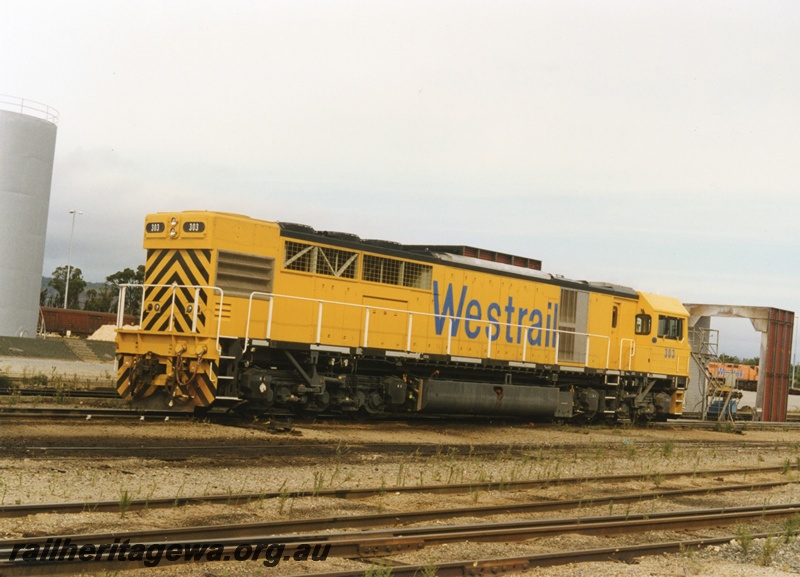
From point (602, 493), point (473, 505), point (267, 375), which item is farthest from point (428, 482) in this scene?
point (267, 375)

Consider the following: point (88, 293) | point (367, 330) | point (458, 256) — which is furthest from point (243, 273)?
point (88, 293)

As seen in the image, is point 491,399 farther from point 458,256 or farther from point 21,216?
point 21,216

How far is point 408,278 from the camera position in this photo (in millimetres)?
19844

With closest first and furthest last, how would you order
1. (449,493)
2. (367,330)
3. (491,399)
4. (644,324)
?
1. (449,493)
2. (367,330)
3. (491,399)
4. (644,324)

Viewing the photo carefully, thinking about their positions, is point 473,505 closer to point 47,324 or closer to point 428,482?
point 428,482

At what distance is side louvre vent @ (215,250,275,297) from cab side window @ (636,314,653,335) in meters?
12.9

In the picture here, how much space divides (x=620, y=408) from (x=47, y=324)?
40715mm

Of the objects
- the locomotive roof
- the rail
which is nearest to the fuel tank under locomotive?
the rail

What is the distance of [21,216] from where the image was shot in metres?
41.6

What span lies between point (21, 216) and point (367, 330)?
96.9ft

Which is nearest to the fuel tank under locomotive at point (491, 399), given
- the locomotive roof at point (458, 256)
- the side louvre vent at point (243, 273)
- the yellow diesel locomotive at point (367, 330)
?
the yellow diesel locomotive at point (367, 330)

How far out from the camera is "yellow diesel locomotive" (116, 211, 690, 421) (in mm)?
16375

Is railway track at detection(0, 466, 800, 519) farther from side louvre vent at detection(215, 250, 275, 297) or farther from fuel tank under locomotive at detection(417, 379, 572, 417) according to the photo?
side louvre vent at detection(215, 250, 275, 297)

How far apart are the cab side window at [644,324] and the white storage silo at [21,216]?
99.0ft
